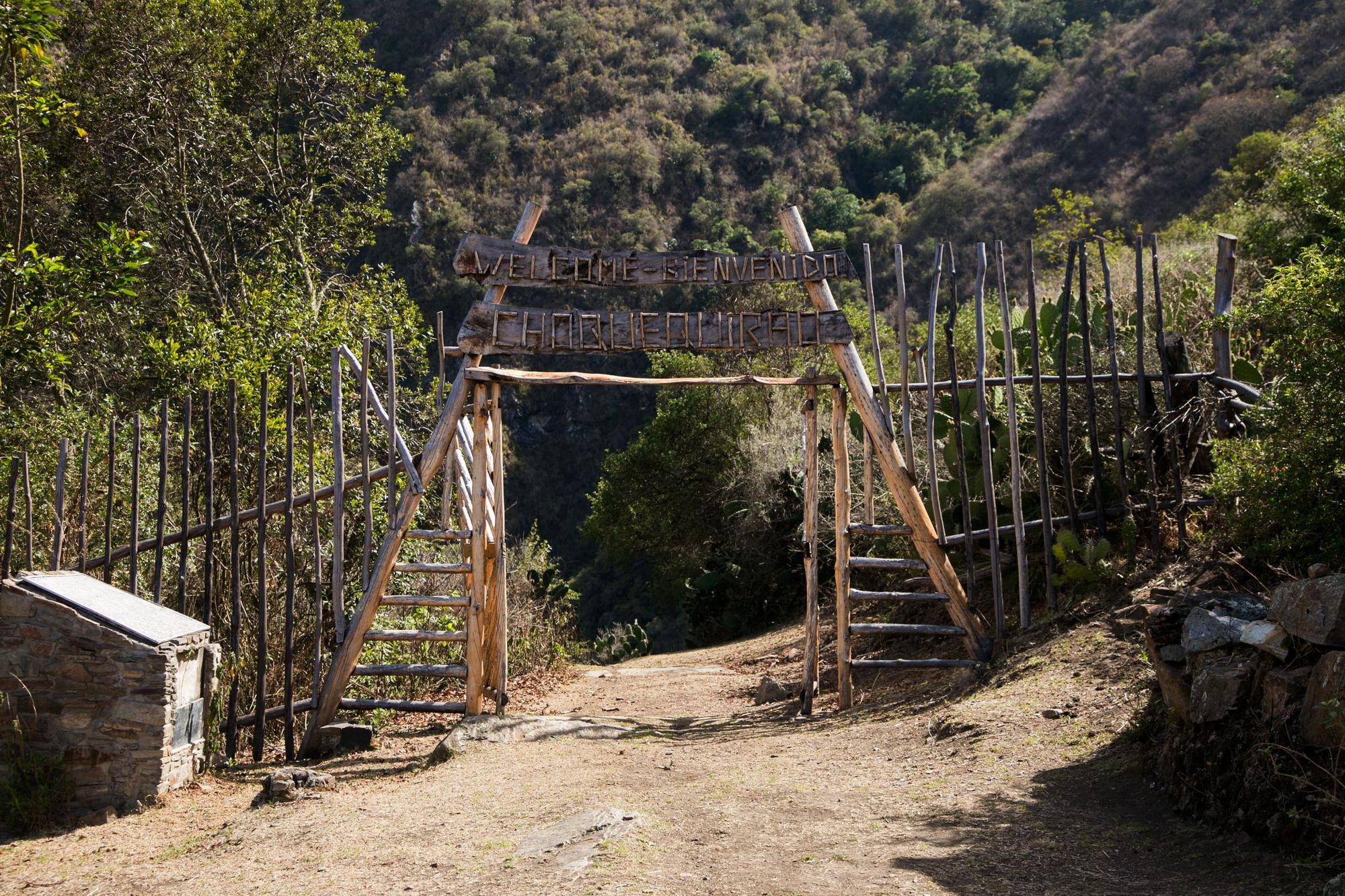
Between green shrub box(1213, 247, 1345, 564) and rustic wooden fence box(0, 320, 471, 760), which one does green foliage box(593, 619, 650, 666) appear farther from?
green shrub box(1213, 247, 1345, 564)

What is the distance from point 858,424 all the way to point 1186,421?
3.00m

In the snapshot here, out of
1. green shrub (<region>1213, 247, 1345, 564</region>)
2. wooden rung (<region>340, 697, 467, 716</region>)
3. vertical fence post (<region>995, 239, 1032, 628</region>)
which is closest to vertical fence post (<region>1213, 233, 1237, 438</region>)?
vertical fence post (<region>995, 239, 1032, 628</region>)

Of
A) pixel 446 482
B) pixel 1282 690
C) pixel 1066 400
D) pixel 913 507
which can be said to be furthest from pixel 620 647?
pixel 1282 690

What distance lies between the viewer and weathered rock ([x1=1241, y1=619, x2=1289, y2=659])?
3953 mm

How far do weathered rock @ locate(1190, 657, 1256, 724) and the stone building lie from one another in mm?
4612

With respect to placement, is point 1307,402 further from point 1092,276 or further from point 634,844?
point 1092,276

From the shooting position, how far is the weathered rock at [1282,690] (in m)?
3.82

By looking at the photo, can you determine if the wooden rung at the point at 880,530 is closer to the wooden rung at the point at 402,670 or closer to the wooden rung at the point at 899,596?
the wooden rung at the point at 899,596

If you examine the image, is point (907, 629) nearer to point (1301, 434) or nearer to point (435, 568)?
point (1301, 434)

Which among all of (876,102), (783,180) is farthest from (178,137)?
(876,102)

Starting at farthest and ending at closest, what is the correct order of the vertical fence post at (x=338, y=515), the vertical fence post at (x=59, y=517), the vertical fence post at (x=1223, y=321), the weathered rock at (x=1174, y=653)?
the vertical fence post at (x=1223, y=321), the vertical fence post at (x=338, y=515), the vertical fence post at (x=59, y=517), the weathered rock at (x=1174, y=653)

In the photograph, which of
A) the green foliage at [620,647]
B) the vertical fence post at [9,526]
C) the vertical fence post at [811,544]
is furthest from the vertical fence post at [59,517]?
the green foliage at [620,647]

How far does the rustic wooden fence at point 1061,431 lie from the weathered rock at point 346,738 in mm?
3433

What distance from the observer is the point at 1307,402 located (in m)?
4.82
